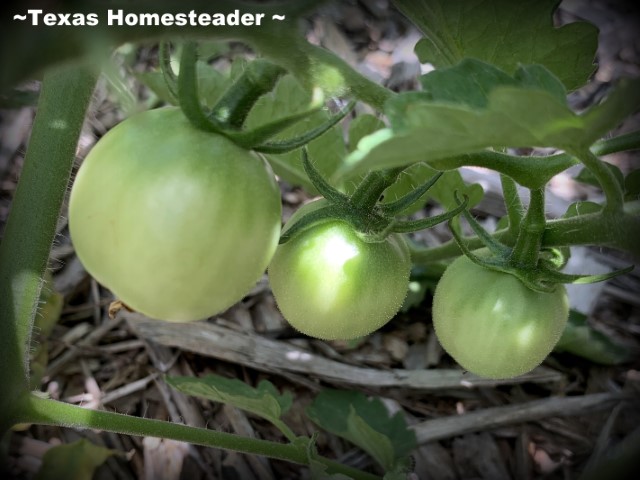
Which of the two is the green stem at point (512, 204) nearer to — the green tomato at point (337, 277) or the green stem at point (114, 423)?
the green tomato at point (337, 277)

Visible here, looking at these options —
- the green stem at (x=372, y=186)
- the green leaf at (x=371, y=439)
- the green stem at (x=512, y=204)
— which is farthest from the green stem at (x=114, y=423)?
the green stem at (x=512, y=204)

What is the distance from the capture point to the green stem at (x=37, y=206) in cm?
85

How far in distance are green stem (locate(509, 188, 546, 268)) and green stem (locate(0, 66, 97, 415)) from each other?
1.87ft

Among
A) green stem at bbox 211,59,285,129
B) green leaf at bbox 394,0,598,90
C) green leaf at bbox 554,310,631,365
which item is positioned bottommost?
green leaf at bbox 554,310,631,365

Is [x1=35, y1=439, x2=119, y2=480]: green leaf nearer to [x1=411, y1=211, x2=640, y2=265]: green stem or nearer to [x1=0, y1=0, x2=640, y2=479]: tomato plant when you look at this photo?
[x1=0, y1=0, x2=640, y2=479]: tomato plant

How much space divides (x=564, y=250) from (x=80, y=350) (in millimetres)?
974

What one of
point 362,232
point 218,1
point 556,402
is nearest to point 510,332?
point 362,232

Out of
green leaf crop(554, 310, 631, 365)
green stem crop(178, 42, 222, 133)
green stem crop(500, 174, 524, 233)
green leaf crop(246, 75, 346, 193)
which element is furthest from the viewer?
green leaf crop(554, 310, 631, 365)

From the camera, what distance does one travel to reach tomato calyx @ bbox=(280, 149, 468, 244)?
0.86 meters

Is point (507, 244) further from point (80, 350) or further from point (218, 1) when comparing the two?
point (80, 350)

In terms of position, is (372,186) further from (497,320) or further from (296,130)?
(296,130)

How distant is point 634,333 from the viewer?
167cm

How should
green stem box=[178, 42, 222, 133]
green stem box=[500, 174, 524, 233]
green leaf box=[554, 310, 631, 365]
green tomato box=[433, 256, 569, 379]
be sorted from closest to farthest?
green stem box=[178, 42, 222, 133], green tomato box=[433, 256, 569, 379], green stem box=[500, 174, 524, 233], green leaf box=[554, 310, 631, 365]

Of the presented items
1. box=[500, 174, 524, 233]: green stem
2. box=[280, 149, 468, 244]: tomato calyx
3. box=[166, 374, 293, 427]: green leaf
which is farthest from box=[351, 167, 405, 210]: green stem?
box=[166, 374, 293, 427]: green leaf
